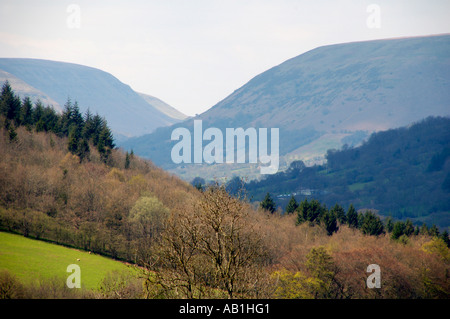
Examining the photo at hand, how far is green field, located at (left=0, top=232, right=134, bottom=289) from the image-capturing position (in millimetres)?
52844

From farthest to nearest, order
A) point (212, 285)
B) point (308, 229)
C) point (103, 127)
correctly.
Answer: point (103, 127) < point (308, 229) < point (212, 285)

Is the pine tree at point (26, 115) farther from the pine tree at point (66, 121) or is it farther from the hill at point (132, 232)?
the pine tree at point (66, 121)

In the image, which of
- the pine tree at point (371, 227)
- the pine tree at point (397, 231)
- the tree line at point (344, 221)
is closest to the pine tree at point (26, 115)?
the tree line at point (344, 221)

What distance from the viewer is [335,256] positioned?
6444cm

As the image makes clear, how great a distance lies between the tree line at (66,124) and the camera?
→ 9594cm

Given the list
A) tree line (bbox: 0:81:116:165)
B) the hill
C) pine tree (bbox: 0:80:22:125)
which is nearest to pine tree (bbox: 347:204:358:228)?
the hill

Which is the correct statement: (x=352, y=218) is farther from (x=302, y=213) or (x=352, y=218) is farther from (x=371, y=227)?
(x=302, y=213)

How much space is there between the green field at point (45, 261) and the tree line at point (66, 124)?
34599 mm

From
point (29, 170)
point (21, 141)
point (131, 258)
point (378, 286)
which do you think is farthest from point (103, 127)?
point (378, 286)

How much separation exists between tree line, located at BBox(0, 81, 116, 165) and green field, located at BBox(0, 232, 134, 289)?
34.6 meters

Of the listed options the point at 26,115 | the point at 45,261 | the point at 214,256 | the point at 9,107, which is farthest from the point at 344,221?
the point at 214,256
